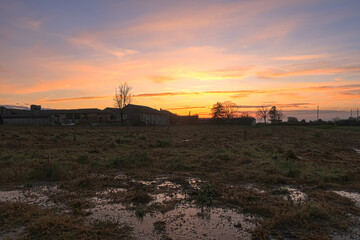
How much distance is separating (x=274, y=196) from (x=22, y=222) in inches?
211

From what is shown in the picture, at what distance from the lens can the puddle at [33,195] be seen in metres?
5.25

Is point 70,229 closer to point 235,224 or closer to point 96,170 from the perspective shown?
point 235,224

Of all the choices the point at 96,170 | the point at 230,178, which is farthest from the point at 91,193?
the point at 230,178

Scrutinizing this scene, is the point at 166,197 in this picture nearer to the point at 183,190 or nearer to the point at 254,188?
the point at 183,190

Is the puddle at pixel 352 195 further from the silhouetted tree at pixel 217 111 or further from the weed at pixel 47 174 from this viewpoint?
the silhouetted tree at pixel 217 111

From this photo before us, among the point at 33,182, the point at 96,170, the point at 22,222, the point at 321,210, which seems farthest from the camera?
the point at 96,170

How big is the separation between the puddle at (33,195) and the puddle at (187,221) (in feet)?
4.52

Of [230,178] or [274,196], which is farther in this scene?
[230,178]

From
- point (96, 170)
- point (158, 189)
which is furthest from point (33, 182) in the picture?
point (158, 189)

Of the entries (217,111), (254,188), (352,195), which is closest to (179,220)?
(254,188)

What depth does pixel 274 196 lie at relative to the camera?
18.6 ft

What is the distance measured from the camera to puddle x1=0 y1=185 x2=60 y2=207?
525cm

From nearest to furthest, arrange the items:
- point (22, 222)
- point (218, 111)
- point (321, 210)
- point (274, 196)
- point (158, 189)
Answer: point (22, 222) < point (321, 210) < point (274, 196) < point (158, 189) < point (218, 111)

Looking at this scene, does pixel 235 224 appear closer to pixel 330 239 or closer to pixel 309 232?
pixel 309 232
